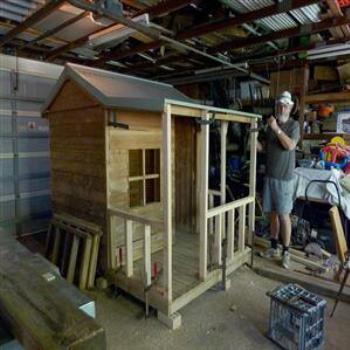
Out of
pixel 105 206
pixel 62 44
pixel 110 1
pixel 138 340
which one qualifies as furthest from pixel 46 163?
pixel 138 340

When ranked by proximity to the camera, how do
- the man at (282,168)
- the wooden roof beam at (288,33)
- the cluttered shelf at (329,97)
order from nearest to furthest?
the wooden roof beam at (288,33)
the man at (282,168)
the cluttered shelf at (329,97)

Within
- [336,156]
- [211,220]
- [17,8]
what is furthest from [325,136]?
[17,8]

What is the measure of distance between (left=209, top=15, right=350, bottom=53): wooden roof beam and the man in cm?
63

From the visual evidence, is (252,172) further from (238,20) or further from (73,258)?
(73,258)

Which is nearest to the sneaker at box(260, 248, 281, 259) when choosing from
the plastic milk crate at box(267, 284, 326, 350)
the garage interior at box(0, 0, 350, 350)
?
the garage interior at box(0, 0, 350, 350)

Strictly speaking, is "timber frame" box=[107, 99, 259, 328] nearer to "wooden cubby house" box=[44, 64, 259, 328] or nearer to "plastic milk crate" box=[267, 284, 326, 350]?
"wooden cubby house" box=[44, 64, 259, 328]

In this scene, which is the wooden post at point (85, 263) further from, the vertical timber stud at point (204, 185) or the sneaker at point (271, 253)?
the sneaker at point (271, 253)

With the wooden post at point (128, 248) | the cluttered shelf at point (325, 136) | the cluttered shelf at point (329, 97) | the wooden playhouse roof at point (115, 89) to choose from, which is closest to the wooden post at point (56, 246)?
the wooden post at point (128, 248)

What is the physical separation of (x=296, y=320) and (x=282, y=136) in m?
1.86

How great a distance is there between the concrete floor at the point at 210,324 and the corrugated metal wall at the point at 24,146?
2.19 m

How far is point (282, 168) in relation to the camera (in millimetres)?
3338

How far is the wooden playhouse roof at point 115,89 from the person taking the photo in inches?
96.9

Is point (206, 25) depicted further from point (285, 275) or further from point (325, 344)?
point (325, 344)

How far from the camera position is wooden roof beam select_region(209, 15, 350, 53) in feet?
9.01
